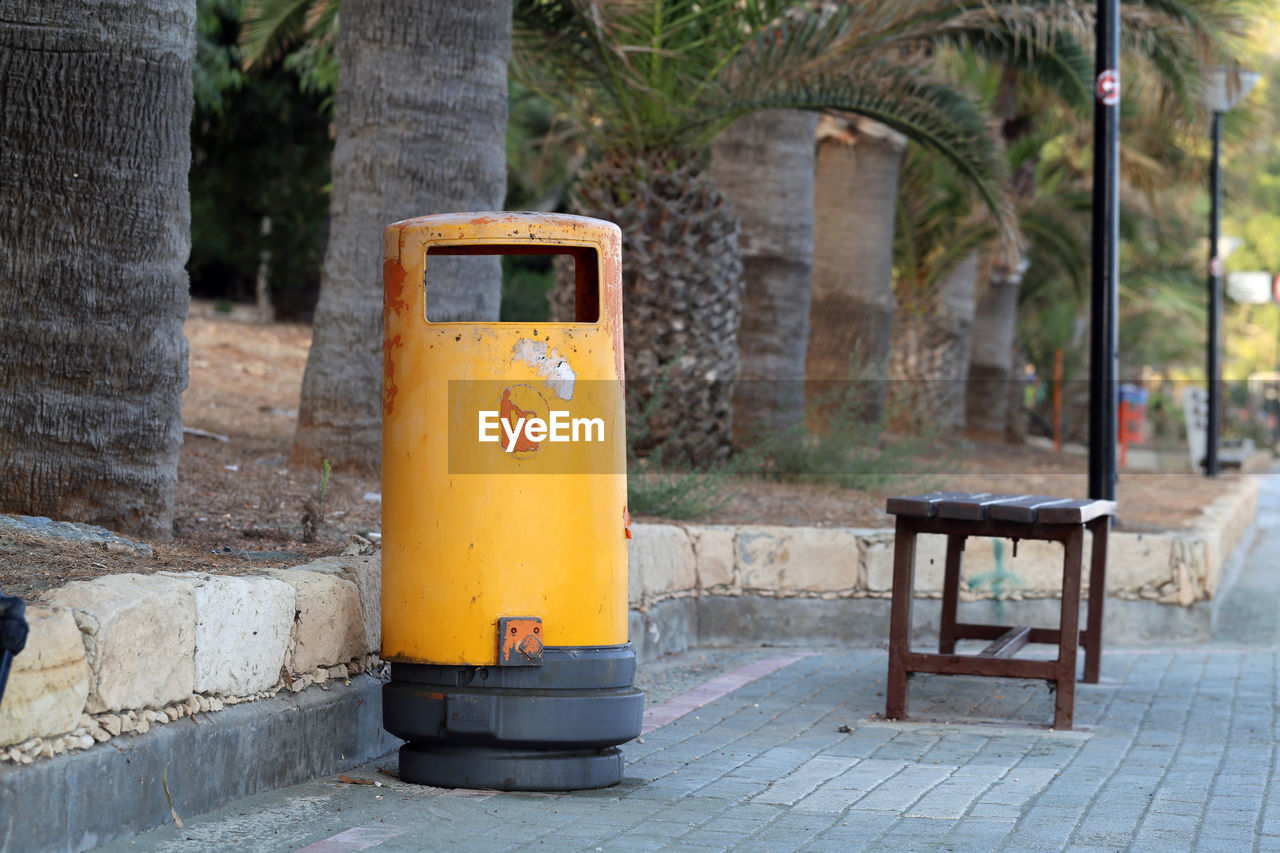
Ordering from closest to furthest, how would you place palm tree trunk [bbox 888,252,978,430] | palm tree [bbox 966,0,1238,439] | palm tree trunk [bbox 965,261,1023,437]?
palm tree [bbox 966,0,1238,439], palm tree trunk [bbox 888,252,978,430], palm tree trunk [bbox 965,261,1023,437]

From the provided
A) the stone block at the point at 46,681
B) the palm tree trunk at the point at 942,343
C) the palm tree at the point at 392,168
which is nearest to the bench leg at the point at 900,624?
the palm tree at the point at 392,168

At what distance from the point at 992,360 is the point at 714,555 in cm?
1463

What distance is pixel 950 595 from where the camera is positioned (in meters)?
6.98

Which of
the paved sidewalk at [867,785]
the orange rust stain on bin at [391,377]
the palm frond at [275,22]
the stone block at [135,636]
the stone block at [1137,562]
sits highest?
the palm frond at [275,22]

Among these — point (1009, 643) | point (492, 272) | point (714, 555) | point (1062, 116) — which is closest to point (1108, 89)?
point (714, 555)

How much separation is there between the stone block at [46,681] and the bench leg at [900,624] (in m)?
3.29

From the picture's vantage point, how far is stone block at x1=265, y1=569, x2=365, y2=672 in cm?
441

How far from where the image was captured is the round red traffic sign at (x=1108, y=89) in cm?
851

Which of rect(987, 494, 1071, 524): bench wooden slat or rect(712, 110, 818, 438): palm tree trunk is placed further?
rect(712, 110, 818, 438): palm tree trunk

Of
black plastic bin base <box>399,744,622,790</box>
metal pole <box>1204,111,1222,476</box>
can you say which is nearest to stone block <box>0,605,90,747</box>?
black plastic bin base <box>399,744,622,790</box>

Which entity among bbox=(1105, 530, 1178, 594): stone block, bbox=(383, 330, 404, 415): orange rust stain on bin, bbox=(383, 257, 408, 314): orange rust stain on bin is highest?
bbox=(383, 257, 408, 314): orange rust stain on bin

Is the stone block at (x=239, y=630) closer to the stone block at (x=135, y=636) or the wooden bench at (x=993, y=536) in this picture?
the stone block at (x=135, y=636)

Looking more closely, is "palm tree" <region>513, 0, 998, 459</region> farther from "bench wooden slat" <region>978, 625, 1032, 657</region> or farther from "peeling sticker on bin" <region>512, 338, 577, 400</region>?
"peeling sticker on bin" <region>512, 338, 577, 400</region>

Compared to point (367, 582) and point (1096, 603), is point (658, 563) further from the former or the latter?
point (367, 582)
